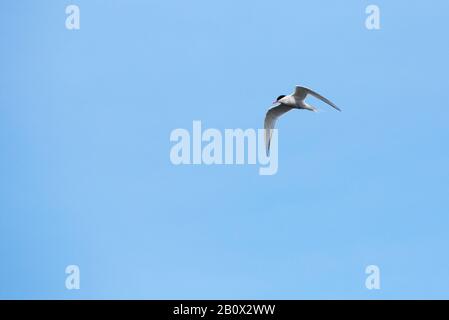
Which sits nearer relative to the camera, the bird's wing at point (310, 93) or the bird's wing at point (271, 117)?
the bird's wing at point (310, 93)

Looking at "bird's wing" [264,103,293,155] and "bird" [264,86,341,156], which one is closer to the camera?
"bird" [264,86,341,156]

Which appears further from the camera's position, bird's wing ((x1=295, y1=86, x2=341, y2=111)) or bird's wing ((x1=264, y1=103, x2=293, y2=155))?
bird's wing ((x1=264, y1=103, x2=293, y2=155))

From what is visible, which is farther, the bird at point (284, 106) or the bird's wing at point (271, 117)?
the bird's wing at point (271, 117)

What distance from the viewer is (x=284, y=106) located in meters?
28.8

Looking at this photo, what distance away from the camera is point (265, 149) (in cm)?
2884

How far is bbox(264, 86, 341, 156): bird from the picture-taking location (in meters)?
27.5

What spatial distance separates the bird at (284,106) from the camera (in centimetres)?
2752
